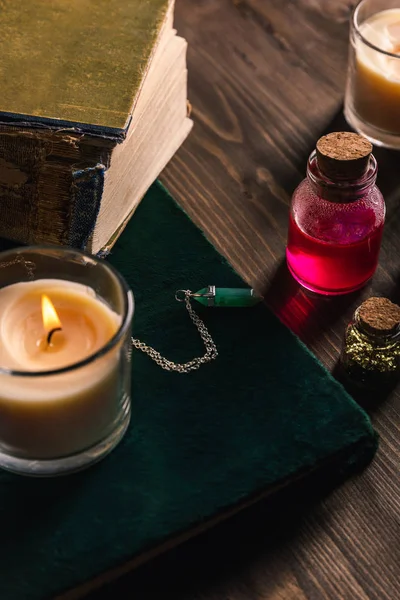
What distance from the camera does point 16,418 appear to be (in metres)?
0.66

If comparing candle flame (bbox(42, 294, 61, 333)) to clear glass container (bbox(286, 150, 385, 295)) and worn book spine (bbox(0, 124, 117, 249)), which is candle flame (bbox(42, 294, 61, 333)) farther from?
clear glass container (bbox(286, 150, 385, 295))

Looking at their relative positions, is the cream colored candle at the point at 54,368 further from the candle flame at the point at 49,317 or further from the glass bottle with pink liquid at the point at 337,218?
the glass bottle with pink liquid at the point at 337,218

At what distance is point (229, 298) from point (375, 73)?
316 mm

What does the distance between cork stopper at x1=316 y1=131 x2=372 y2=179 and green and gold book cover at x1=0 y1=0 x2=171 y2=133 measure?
0.60ft

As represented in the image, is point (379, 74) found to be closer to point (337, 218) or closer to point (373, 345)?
point (337, 218)

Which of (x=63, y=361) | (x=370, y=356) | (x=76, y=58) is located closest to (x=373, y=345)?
(x=370, y=356)

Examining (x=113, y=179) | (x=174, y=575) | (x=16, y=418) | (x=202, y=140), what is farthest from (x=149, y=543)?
(x=202, y=140)

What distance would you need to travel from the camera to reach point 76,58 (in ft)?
2.88

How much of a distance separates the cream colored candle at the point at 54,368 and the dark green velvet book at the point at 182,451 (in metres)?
0.05

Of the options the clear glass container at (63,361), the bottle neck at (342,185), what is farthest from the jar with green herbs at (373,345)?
the clear glass container at (63,361)

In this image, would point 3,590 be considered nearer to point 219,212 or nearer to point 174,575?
point 174,575

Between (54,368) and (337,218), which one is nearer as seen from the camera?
(54,368)

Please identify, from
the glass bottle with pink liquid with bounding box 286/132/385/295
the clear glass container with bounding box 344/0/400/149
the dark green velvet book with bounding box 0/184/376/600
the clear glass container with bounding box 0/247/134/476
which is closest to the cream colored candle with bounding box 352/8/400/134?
the clear glass container with bounding box 344/0/400/149

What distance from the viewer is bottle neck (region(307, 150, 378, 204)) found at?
0.80 m
